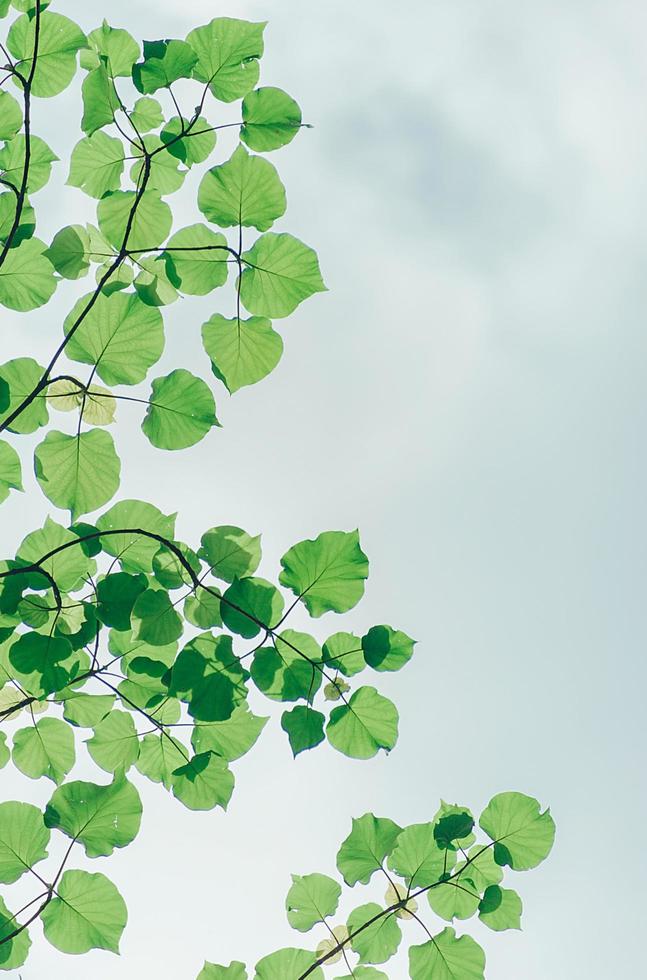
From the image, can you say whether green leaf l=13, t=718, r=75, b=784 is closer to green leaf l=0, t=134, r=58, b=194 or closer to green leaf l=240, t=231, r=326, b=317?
green leaf l=240, t=231, r=326, b=317

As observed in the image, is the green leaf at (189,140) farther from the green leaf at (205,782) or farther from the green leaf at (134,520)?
→ the green leaf at (205,782)

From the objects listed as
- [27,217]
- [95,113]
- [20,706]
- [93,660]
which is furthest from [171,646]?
[95,113]

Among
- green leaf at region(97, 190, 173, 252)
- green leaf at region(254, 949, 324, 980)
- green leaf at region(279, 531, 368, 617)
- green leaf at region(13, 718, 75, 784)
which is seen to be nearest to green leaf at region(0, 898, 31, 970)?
green leaf at region(13, 718, 75, 784)

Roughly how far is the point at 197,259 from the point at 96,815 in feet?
3.60

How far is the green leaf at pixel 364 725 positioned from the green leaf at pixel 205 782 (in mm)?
224

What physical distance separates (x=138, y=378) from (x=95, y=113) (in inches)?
21.2

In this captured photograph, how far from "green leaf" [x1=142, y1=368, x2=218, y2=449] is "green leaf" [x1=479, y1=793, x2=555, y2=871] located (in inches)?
38.0

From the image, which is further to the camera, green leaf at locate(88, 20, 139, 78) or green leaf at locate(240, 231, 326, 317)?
green leaf at locate(88, 20, 139, 78)

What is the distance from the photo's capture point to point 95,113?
1.54 m

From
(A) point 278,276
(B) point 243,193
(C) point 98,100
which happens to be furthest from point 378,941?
(C) point 98,100

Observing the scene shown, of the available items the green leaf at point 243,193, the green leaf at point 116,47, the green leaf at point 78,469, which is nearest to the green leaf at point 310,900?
the green leaf at point 78,469

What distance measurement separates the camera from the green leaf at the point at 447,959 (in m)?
1.51

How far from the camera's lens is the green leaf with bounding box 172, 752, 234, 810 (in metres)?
1.51

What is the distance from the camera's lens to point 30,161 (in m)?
1.77
